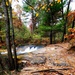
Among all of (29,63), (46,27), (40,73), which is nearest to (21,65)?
(29,63)

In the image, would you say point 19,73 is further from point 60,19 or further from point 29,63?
point 60,19

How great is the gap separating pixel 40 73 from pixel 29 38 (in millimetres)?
14587

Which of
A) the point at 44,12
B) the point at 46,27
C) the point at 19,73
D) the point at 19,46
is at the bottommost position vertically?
the point at 19,46

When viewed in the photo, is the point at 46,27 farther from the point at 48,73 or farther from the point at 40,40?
the point at 48,73

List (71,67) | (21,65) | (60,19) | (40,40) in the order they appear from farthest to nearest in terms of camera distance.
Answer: (40,40) → (60,19) → (21,65) → (71,67)

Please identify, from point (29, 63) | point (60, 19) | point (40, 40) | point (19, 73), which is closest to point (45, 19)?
point (60, 19)

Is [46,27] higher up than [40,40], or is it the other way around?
[46,27]

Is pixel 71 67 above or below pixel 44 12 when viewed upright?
below

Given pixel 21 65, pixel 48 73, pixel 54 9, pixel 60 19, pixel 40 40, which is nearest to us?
pixel 48 73

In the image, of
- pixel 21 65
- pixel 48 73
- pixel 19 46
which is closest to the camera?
pixel 48 73

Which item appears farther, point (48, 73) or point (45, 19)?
point (45, 19)

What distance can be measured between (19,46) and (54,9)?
262 inches

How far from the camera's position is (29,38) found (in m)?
22.2

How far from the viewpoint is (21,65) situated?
938cm
